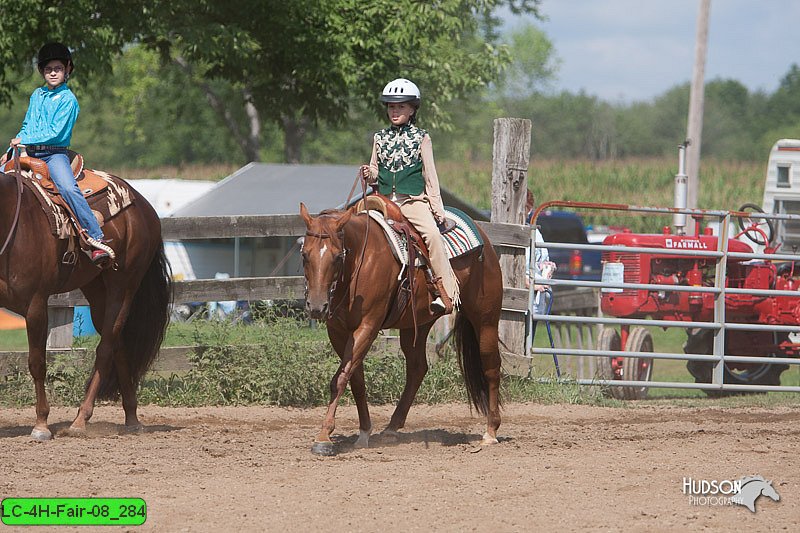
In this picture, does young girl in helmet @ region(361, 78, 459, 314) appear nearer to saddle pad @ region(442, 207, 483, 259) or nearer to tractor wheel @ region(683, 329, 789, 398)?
saddle pad @ region(442, 207, 483, 259)

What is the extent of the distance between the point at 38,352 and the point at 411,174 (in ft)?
9.08

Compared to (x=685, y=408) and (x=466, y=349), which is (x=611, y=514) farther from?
(x=685, y=408)

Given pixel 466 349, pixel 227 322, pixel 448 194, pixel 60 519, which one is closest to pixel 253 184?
pixel 448 194

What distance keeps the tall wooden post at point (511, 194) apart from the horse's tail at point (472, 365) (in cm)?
174

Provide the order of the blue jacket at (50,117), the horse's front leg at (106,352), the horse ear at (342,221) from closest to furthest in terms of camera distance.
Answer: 1. the horse ear at (342,221)
2. the blue jacket at (50,117)
3. the horse's front leg at (106,352)

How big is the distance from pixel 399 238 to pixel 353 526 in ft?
8.24

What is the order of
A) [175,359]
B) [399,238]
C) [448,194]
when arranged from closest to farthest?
[399,238], [175,359], [448,194]

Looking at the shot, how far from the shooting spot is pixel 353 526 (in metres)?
4.72

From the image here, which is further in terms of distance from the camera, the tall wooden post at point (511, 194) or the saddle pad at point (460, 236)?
the tall wooden post at point (511, 194)

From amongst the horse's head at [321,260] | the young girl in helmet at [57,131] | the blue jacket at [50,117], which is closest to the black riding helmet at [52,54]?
the young girl in helmet at [57,131]

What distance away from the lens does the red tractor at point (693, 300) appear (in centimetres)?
1120

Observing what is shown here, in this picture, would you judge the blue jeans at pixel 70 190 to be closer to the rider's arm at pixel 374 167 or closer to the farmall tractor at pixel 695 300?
the rider's arm at pixel 374 167

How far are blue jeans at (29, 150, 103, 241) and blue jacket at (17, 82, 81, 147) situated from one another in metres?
0.12

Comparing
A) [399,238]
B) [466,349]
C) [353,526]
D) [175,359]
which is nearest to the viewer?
[353,526]
